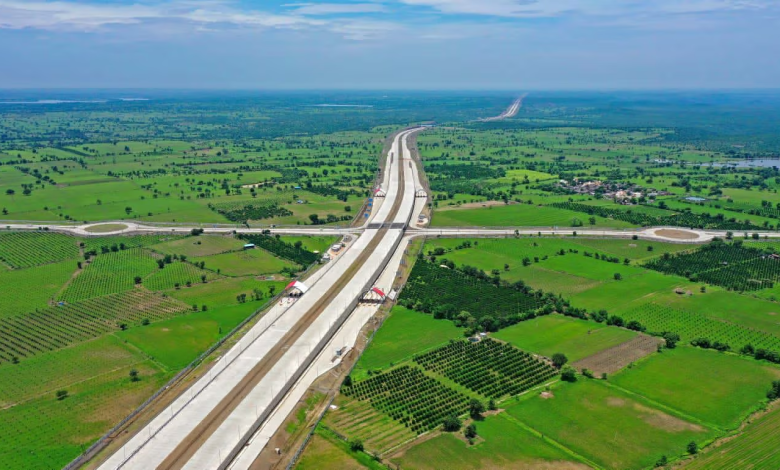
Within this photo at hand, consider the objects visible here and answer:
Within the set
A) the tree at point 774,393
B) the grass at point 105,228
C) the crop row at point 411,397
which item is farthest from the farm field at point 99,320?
the tree at point 774,393

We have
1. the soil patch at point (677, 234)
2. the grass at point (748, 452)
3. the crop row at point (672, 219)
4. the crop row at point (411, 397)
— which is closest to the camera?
the grass at point (748, 452)

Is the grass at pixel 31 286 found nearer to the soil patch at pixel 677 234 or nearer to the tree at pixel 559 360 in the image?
the tree at pixel 559 360

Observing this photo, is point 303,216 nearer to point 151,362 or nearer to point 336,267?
point 336,267

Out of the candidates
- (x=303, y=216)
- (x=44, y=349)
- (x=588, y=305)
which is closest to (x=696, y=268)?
(x=588, y=305)

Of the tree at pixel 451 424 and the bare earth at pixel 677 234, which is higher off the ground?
the bare earth at pixel 677 234

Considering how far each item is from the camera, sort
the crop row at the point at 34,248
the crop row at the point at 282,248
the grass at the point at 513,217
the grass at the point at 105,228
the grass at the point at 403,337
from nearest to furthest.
→ the grass at the point at 403,337
the crop row at the point at 34,248
the crop row at the point at 282,248
the grass at the point at 105,228
the grass at the point at 513,217

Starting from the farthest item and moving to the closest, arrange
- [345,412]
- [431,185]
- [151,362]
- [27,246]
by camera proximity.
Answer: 1. [431,185]
2. [27,246]
3. [151,362]
4. [345,412]
